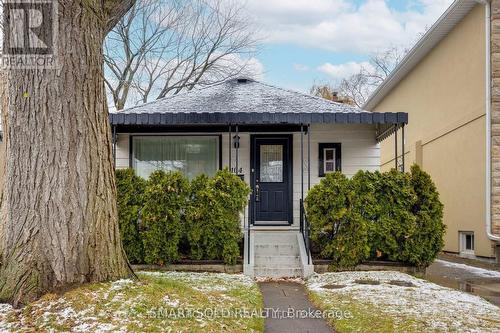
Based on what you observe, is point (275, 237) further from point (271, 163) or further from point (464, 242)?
point (464, 242)

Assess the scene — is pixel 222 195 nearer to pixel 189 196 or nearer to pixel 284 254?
pixel 189 196

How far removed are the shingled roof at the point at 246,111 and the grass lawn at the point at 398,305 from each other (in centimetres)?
318

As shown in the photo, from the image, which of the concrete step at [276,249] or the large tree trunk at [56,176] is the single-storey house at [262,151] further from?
the large tree trunk at [56,176]

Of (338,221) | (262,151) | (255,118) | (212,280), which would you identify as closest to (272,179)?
(262,151)

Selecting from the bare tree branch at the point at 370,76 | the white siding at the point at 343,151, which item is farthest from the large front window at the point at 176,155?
the bare tree branch at the point at 370,76

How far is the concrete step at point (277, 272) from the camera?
7762 millimetres

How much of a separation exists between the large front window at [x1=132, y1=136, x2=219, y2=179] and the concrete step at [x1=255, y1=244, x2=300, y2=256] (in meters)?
2.34

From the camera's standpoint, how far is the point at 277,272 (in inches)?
308

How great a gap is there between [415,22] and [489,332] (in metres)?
24.9

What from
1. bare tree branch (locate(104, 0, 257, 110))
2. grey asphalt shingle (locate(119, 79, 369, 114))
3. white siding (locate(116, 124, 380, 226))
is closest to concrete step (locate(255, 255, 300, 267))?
white siding (locate(116, 124, 380, 226))

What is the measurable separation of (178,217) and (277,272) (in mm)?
1960

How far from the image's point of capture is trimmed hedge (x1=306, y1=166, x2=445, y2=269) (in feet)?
25.5

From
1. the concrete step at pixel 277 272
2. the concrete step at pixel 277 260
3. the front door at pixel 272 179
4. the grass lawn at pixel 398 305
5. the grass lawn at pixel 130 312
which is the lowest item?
the concrete step at pixel 277 272

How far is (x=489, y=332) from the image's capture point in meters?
4.08
